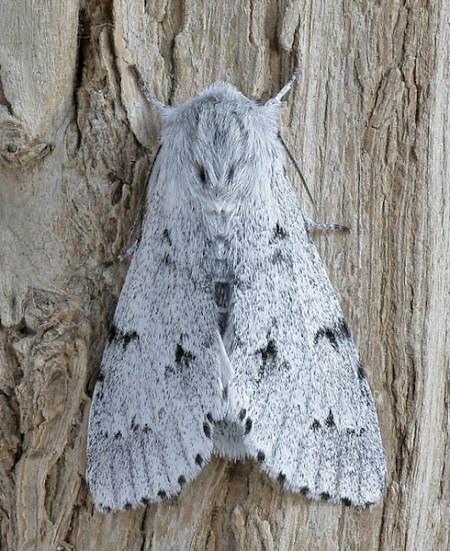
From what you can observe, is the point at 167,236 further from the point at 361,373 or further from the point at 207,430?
the point at 361,373

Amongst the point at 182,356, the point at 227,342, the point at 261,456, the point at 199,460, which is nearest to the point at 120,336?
the point at 182,356

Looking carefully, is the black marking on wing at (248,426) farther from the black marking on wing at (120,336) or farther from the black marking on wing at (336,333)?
the black marking on wing at (120,336)

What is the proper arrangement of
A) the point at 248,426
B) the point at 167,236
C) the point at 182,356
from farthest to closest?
the point at 167,236, the point at 182,356, the point at 248,426

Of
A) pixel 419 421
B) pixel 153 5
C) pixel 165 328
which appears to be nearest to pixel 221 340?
pixel 165 328

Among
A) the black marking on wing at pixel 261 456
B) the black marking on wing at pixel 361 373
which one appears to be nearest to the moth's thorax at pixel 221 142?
the black marking on wing at pixel 361 373

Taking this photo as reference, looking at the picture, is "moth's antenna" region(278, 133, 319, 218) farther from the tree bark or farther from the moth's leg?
the moth's leg

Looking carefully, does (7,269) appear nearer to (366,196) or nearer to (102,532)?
(102,532)

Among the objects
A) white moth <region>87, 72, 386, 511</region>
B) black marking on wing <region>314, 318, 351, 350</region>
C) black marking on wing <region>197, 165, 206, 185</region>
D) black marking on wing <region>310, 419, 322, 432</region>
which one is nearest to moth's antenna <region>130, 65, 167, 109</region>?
white moth <region>87, 72, 386, 511</region>
